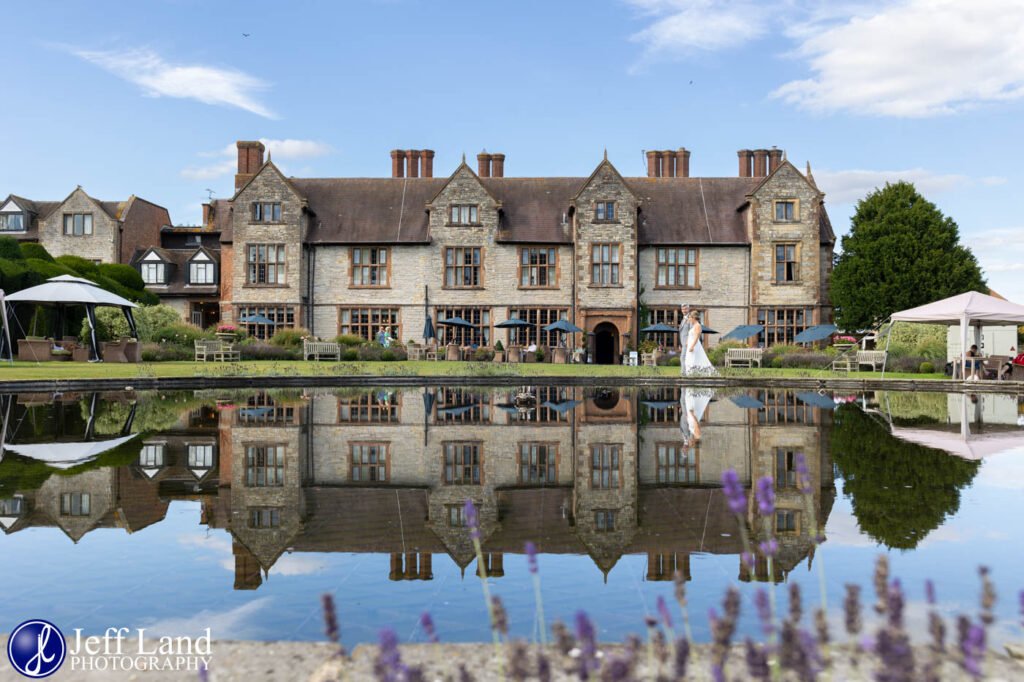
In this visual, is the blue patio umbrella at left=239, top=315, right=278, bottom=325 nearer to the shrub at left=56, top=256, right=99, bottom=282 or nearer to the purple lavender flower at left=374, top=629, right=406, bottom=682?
the shrub at left=56, top=256, right=99, bottom=282

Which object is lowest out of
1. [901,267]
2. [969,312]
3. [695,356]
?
[695,356]

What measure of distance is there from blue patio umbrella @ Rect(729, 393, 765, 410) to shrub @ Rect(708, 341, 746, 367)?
13.7 m

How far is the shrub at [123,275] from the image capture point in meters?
41.6

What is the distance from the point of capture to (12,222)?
48688 millimetres

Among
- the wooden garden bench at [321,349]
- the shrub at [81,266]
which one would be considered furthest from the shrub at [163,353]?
the shrub at [81,266]

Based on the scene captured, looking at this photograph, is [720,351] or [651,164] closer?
[720,351]

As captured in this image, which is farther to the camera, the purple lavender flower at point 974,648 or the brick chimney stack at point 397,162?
the brick chimney stack at point 397,162


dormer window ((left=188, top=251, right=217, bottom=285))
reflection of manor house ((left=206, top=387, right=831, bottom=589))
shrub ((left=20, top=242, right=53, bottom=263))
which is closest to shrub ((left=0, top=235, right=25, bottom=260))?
shrub ((left=20, top=242, right=53, bottom=263))

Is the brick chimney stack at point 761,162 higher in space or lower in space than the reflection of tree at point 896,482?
higher

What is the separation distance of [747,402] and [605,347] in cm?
2373

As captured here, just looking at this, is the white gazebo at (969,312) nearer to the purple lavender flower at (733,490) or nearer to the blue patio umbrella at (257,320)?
the purple lavender flower at (733,490)

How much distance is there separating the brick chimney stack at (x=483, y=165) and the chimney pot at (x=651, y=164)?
8.62 meters

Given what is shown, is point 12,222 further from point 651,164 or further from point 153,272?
point 651,164
